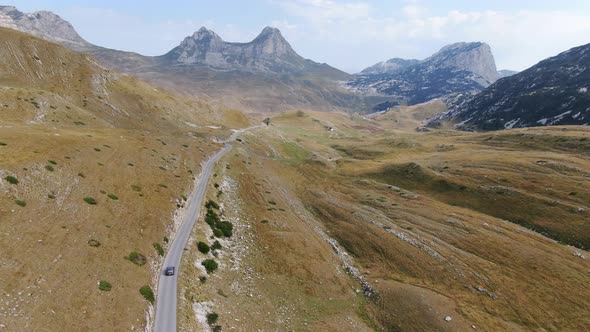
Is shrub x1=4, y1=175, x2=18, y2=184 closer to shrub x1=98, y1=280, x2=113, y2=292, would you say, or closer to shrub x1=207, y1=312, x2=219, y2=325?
shrub x1=98, y1=280, x2=113, y2=292

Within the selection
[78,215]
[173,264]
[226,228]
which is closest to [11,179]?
[78,215]

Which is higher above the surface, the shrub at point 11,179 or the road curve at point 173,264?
the shrub at point 11,179

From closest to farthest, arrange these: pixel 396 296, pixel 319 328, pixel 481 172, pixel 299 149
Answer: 1. pixel 319 328
2. pixel 396 296
3. pixel 481 172
4. pixel 299 149

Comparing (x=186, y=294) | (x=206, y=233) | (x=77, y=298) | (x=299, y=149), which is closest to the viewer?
(x=77, y=298)

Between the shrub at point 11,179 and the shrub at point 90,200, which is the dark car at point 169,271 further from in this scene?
the shrub at point 11,179

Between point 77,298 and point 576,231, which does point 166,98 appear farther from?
point 576,231

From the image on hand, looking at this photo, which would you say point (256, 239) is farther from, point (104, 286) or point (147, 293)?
point (104, 286)

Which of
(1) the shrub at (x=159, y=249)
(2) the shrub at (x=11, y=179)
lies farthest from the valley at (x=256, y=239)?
(2) the shrub at (x=11, y=179)

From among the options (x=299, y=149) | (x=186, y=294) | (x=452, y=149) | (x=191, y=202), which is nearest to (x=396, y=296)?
(x=186, y=294)
